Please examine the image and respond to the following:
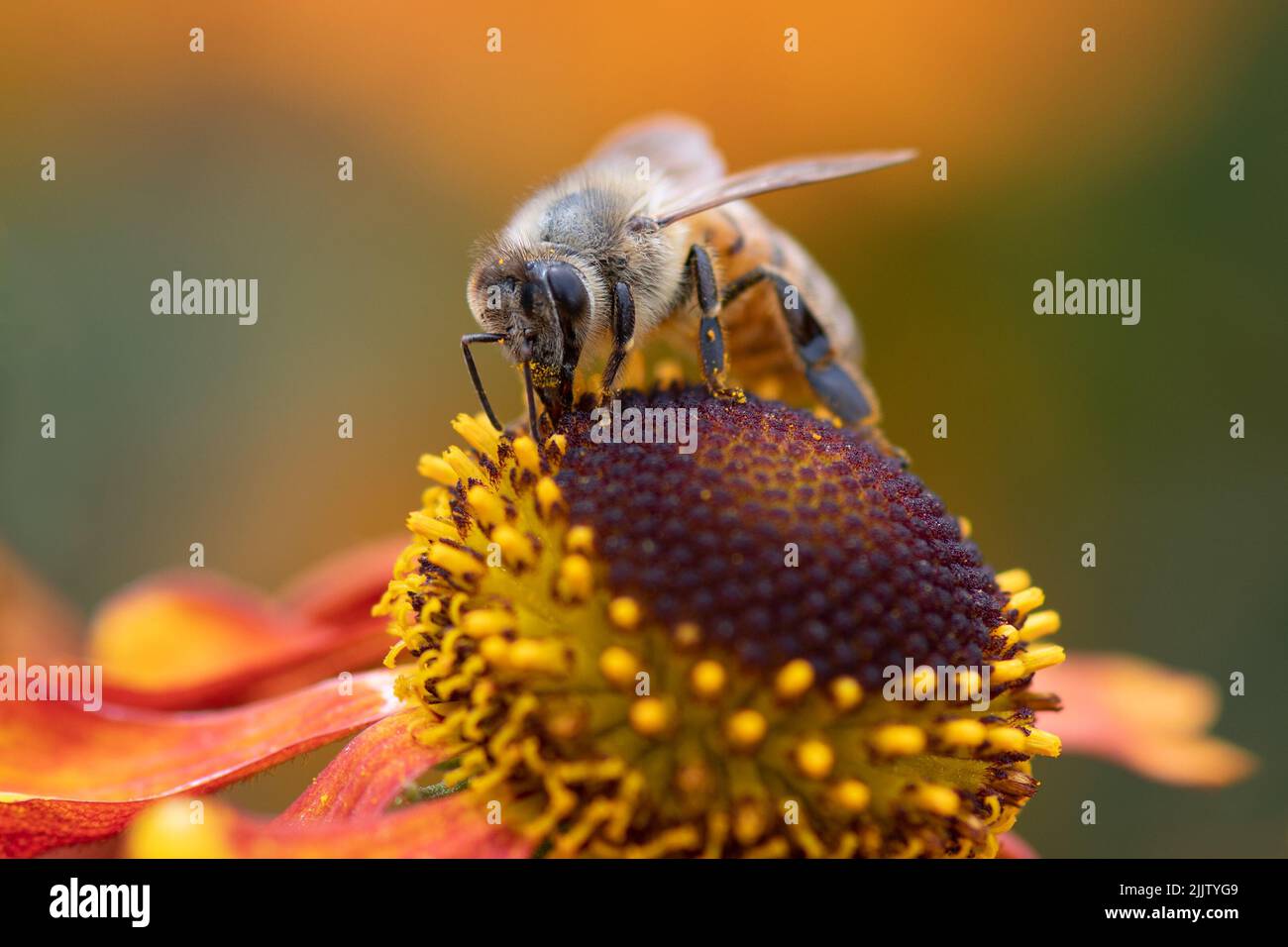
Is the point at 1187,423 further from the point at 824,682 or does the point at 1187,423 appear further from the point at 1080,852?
the point at 824,682

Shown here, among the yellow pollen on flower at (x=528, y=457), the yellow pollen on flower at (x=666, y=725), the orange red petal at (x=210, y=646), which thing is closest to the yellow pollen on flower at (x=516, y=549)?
the yellow pollen on flower at (x=666, y=725)

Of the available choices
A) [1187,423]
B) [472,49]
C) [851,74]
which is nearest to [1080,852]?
[1187,423]

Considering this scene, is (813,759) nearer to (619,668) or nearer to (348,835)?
(619,668)

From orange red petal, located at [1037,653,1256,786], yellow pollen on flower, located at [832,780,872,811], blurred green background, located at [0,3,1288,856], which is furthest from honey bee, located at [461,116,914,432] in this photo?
blurred green background, located at [0,3,1288,856]

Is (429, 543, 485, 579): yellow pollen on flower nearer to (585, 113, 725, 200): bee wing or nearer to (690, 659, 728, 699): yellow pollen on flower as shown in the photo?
(690, 659, 728, 699): yellow pollen on flower

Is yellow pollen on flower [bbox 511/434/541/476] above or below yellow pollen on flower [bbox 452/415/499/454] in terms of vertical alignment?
below
